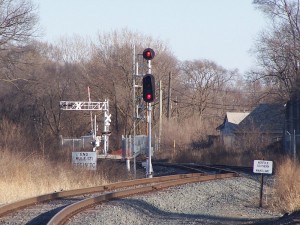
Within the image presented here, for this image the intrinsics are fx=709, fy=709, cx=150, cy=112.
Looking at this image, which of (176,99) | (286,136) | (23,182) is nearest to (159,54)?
(176,99)

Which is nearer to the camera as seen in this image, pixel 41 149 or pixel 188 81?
pixel 41 149

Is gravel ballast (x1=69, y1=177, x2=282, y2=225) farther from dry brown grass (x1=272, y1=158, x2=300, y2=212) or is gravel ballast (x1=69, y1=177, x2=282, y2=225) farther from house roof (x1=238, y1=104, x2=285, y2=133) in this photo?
house roof (x1=238, y1=104, x2=285, y2=133)

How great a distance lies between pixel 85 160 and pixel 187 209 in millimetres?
12920

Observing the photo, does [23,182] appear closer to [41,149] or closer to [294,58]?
[41,149]

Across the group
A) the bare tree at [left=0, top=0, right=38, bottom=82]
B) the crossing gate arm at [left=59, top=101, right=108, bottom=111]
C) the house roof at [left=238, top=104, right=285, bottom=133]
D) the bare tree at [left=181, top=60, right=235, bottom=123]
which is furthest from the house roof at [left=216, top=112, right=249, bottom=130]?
the bare tree at [left=0, top=0, right=38, bottom=82]

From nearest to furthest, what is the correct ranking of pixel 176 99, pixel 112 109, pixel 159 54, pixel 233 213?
1. pixel 233 213
2. pixel 112 109
3. pixel 159 54
4. pixel 176 99

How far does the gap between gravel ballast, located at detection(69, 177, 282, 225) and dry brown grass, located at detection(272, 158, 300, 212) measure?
17.2 inches

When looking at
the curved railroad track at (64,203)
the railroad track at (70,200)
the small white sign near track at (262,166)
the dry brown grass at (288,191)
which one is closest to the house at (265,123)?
the railroad track at (70,200)

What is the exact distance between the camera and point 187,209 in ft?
56.2

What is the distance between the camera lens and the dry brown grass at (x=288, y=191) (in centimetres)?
1768

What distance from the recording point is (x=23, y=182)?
867 inches

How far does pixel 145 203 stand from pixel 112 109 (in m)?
47.9

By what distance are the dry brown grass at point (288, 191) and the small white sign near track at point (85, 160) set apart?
9646mm

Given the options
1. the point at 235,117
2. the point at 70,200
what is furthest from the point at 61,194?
the point at 235,117
